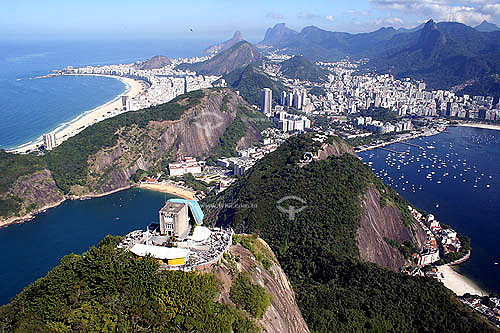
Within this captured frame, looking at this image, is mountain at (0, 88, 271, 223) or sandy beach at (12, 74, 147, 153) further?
sandy beach at (12, 74, 147, 153)

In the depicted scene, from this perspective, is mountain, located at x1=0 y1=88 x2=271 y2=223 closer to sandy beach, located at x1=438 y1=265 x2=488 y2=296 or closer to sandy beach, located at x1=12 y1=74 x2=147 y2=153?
sandy beach, located at x1=12 y1=74 x2=147 y2=153

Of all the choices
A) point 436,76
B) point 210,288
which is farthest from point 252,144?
point 436,76

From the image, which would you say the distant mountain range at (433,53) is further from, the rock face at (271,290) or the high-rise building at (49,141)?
the rock face at (271,290)

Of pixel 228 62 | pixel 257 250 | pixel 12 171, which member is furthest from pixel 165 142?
pixel 228 62

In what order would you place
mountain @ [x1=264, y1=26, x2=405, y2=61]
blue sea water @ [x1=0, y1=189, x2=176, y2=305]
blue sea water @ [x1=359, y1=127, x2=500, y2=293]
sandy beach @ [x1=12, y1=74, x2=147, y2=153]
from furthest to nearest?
1. mountain @ [x1=264, y1=26, x2=405, y2=61]
2. sandy beach @ [x1=12, y1=74, x2=147, y2=153]
3. blue sea water @ [x1=359, y1=127, x2=500, y2=293]
4. blue sea water @ [x1=0, y1=189, x2=176, y2=305]

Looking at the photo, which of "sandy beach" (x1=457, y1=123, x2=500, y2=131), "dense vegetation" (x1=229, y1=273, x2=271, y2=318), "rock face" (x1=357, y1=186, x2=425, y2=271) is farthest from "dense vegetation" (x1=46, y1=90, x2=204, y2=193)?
"sandy beach" (x1=457, y1=123, x2=500, y2=131)

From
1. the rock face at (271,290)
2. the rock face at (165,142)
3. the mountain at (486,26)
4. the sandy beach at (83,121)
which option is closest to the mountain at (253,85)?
the rock face at (165,142)

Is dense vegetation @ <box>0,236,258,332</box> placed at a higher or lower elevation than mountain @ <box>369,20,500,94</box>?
lower
